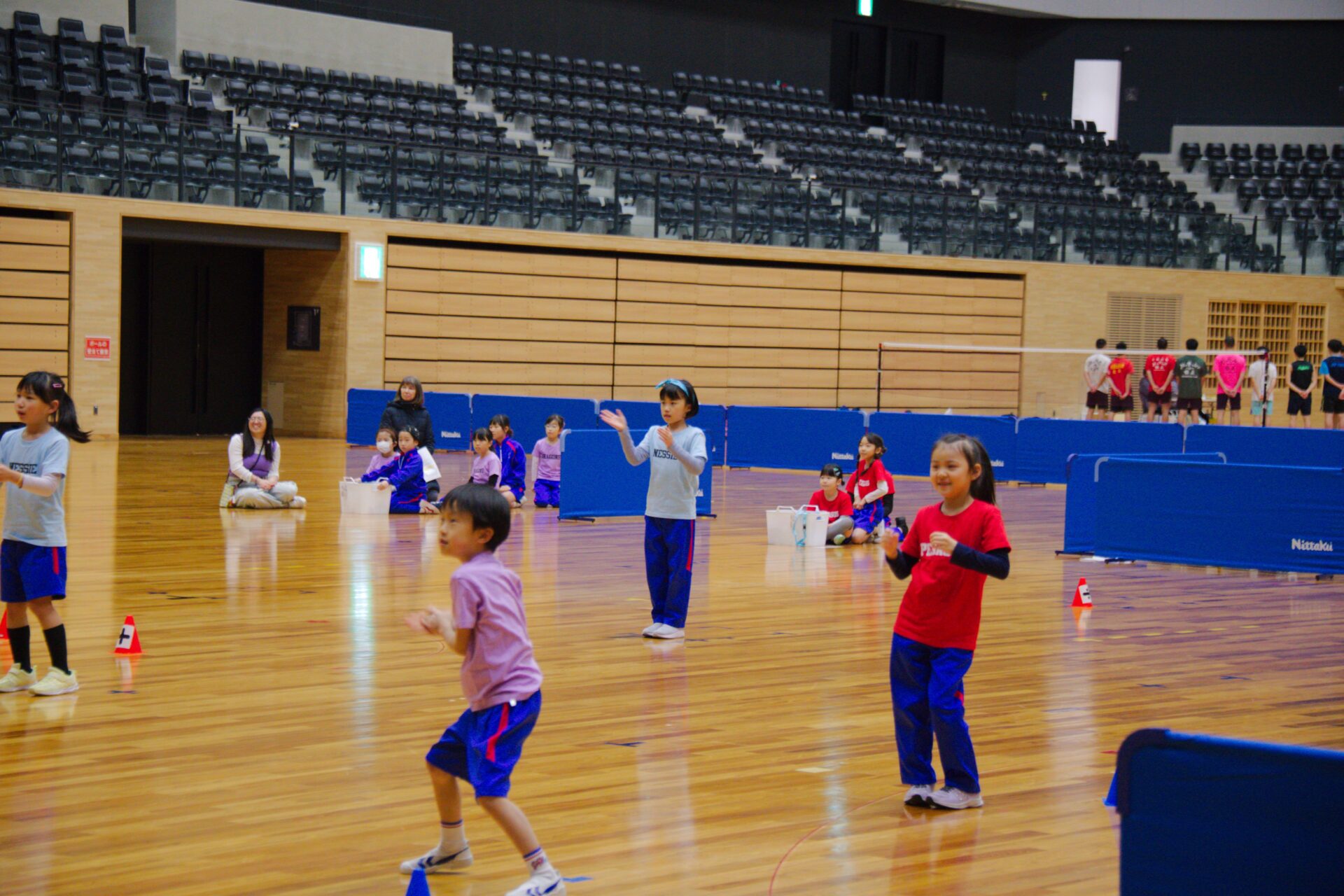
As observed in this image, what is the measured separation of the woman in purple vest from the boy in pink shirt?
1150cm

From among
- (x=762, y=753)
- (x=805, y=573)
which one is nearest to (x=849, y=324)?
(x=805, y=573)

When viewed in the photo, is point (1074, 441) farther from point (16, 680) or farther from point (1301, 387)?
point (16, 680)

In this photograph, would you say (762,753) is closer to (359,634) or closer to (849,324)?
(359,634)

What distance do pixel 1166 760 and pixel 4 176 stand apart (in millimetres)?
23451

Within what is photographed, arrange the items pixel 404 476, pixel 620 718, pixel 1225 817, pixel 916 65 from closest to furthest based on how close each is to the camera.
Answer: pixel 1225 817
pixel 620 718
pixel 404 476
pixel 916 65

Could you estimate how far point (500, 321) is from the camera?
94.9 ft

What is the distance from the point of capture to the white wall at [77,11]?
88.2ft

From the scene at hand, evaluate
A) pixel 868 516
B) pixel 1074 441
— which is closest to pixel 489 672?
pixel 868 516

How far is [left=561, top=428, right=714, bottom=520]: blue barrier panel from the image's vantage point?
15812mm

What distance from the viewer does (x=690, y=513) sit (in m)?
9.13

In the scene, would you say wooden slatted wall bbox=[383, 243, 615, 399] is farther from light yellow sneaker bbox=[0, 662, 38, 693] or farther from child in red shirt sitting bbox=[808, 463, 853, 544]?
light yellow sneaker bbox=[0, 662, 38, 693]

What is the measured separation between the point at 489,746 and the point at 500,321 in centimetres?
2493

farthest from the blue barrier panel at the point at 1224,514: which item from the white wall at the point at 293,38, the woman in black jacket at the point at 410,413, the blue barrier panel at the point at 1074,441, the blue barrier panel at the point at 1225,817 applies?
the white wall at the point at 293,38

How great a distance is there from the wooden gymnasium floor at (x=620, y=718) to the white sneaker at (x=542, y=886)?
0.19 metres
